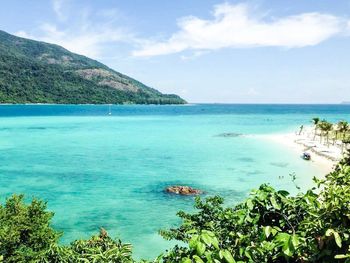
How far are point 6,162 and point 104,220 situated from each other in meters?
28.8

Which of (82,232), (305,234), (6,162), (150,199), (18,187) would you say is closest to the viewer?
(305,234)

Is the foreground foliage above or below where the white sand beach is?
above

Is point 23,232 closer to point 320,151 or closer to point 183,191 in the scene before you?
point 183,191

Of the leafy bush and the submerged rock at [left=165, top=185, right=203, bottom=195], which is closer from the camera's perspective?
the leafy bush

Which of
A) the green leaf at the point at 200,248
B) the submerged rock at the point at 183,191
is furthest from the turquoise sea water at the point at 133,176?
the green leaf at the point at 200,248

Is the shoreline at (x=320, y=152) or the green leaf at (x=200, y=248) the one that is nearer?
the green leaf at (x=200, y=248)

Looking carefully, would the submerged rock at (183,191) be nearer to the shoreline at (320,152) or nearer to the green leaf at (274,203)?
the shoreline at (320,152)

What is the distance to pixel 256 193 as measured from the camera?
5.91m

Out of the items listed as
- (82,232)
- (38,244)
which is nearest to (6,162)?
(82,232)

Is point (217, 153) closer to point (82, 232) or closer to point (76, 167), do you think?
point (76, 167)

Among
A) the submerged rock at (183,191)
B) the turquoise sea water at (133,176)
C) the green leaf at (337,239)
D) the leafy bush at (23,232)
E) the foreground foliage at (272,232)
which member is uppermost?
the green leaf at (337,239)

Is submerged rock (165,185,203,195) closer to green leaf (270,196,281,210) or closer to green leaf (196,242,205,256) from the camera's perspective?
green leaf (270,196,281,210)

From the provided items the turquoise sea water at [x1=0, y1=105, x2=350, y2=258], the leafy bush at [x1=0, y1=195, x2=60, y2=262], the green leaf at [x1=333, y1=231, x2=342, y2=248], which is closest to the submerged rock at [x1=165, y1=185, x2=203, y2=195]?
the turquoise sea water at [x1=0, y1=105, x2=350, y2=258]

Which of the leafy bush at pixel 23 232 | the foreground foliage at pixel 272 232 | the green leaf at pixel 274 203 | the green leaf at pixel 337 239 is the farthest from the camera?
the leafy bush at pixel 23 232
